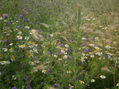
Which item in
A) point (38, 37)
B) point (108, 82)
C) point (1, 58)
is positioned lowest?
point (108, 82)

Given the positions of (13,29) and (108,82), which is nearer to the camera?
(108,82)

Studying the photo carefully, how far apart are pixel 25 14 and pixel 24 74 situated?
1726 millimetres

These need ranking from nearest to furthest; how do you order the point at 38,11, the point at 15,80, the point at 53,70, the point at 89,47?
the point at 15,80
the point at 53,70
the point at 89,47
the point at 38,11

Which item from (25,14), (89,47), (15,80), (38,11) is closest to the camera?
(15,80)

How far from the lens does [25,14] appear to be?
10.1 ft

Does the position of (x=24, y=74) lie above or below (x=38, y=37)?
below

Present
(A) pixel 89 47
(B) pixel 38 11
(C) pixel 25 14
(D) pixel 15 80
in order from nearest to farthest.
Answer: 1. (D) pixel 15 80
2. (A) pixel 89 47
3. (C) pixel 25 14
4. (B) pixel 38 11

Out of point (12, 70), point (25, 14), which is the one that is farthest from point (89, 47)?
point (25, 14)

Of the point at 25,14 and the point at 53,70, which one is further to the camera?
the point at 25,14

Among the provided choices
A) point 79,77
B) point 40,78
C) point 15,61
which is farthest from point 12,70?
point 79,77

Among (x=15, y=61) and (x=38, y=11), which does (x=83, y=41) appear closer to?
(x=15, y=61)

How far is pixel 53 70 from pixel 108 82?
0.67 m

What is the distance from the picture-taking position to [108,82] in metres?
1.80

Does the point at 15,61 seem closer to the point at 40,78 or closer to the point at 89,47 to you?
the point at 40,78
